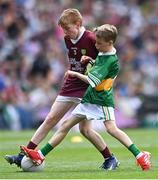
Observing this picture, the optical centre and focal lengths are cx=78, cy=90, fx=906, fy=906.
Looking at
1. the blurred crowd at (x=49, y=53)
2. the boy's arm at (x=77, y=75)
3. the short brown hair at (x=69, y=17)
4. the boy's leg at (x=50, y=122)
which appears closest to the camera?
the boy's arm at (x=77, y=75)

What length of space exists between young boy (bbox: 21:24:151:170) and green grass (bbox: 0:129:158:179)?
0.25m

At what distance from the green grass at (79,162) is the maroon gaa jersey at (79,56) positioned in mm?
986

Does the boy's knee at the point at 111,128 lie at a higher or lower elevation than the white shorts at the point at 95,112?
lower

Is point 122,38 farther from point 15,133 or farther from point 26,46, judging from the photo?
point 15,133

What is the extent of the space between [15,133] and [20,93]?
2489 mm

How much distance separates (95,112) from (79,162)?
1725mm

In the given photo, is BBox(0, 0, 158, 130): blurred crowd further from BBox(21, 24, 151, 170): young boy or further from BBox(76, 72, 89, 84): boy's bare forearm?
BBox(76, 72, 89, 84): boy's bare forearm

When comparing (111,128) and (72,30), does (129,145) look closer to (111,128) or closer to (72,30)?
(111,128)

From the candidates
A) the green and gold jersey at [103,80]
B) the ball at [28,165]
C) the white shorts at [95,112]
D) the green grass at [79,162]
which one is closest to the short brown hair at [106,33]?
the green and gold jersey at [103,80]

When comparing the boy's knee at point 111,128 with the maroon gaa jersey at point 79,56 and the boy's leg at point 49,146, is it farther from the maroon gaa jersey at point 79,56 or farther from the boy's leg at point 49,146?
the maroon gaa jersey at point 79,56

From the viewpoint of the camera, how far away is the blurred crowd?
23.2 metres

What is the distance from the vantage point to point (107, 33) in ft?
36.2

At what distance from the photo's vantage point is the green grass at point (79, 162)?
34.3 ft

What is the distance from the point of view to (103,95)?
11125mm
